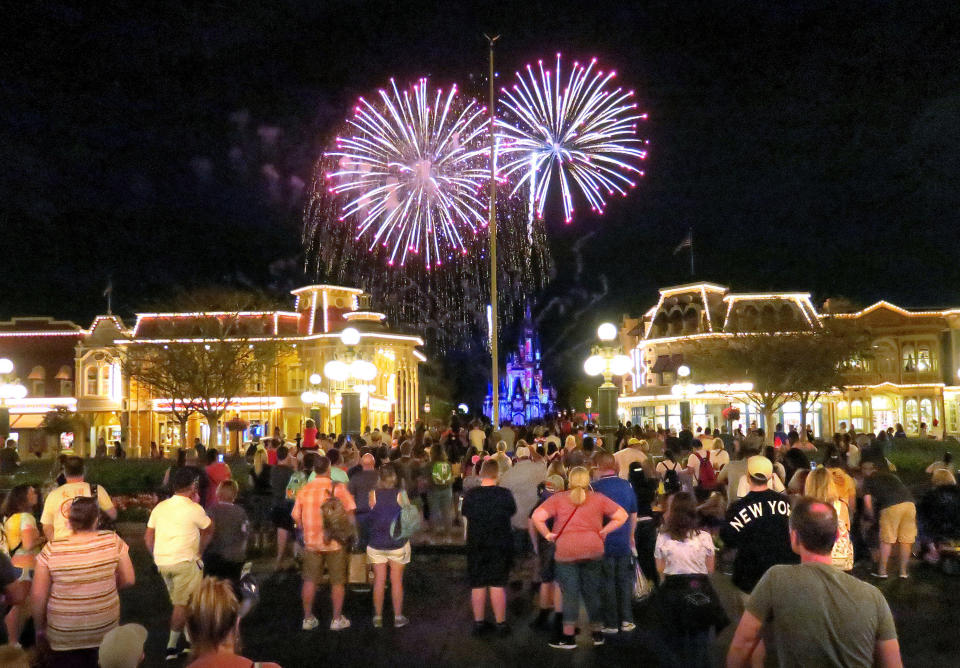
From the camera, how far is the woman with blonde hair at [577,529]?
8.75 metres

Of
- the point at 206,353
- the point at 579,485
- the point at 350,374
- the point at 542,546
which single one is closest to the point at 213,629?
the point at 579,485

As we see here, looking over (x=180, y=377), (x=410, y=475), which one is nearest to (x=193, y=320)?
(x=180, y=377)

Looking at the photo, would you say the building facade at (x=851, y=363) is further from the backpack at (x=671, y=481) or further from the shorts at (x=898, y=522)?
the backpack at (x=671, y=481)

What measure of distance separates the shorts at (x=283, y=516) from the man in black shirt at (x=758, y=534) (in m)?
8.00

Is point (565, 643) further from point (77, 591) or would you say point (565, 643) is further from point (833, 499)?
point (77, 591)

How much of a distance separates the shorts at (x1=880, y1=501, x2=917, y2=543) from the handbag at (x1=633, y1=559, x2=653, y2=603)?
3.75m

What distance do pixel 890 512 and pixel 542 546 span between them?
5.16 metres

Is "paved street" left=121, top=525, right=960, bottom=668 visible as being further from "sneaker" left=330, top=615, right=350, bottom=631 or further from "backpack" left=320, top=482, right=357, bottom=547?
"backpack" left=320, top=482, right=357, bottom=547

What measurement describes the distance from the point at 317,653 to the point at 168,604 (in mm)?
3381

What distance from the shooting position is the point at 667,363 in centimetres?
5556

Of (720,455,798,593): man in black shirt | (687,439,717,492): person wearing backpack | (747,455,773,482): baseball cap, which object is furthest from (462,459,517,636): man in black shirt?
(687,439,717,492): person wearing backpack

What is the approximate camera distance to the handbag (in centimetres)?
1084

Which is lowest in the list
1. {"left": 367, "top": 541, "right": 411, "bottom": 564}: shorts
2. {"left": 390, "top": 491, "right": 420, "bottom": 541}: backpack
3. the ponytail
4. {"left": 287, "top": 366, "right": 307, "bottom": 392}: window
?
{"left": 367, "top": 541, "right": 411, "bottom": 564}: shorts

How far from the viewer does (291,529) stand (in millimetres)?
13867
